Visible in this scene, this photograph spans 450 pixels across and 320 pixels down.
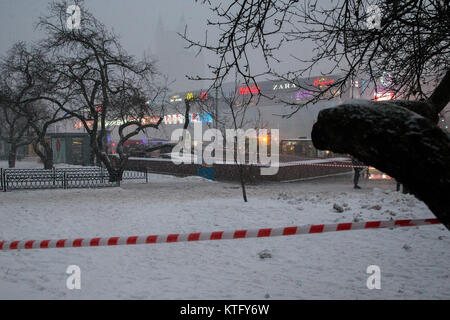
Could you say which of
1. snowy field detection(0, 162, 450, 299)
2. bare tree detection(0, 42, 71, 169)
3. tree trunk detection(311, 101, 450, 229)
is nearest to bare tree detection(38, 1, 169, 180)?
bare tree detection(0, 42, 71, 169)

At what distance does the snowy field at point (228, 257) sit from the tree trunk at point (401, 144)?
2453mm

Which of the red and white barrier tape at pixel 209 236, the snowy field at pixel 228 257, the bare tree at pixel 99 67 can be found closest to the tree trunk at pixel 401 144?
the red and white barrier tape at pixel 209 236

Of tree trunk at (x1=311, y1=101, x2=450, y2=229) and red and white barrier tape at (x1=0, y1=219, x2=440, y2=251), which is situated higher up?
tree trunk at (x1=311, y1=101, x2=450, y2=229)

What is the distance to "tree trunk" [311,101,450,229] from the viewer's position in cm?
196

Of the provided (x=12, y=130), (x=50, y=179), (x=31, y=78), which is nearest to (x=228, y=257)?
(x=50, y=179)

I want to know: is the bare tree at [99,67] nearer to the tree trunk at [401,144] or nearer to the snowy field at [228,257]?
the snowy field at [228,257]

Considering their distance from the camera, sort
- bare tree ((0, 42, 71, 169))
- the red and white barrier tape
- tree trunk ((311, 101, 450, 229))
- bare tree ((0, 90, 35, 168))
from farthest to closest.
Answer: bare tree ((0, 90, 35, 168)) < bare tree ((0, 42, 71, 169)) < the red and white barrier tape < tree trunk ((311, 101, 450, 229))

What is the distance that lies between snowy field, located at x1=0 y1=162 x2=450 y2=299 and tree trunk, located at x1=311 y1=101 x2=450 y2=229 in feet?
8.05

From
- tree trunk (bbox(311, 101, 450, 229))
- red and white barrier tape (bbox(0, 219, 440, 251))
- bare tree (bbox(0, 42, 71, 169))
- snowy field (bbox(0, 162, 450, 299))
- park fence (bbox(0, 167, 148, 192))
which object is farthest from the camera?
bare tree (bbox(0, 42, 71, 169))

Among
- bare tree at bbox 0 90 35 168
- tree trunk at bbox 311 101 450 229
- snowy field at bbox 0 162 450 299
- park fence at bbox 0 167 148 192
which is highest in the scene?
bare tree at bbox 0 90 35 168

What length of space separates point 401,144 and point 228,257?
4.04 metres

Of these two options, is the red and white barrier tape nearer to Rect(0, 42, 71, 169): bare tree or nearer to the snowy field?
the snowy field

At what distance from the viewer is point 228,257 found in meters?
5.55

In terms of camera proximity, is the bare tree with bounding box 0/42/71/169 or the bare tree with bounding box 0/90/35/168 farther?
the bare tree with bounding box 0/90/35/168
